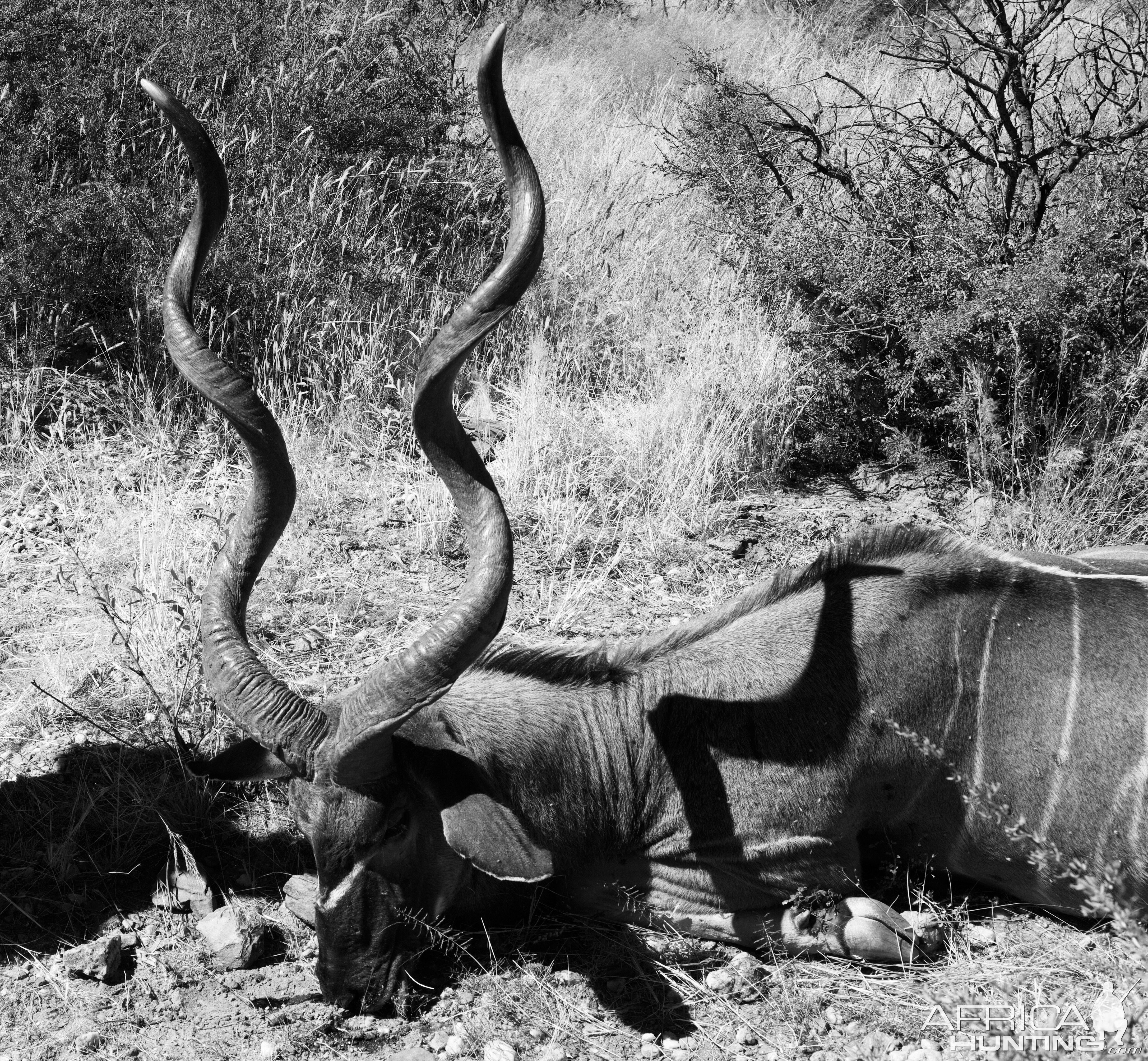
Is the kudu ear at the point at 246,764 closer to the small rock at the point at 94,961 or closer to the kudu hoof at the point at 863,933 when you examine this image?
the small rock at the point at 94,961

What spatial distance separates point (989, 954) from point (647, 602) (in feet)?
6.53

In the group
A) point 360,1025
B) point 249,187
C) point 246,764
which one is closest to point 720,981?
point 360,1025

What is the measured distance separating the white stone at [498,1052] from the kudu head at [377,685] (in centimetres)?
31

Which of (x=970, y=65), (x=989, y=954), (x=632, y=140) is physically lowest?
(x=989, y=954)

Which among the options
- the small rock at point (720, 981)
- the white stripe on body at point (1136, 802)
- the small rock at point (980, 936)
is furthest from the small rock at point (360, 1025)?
the white stripe on body at point (1136, 802)

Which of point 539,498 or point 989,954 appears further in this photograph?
point 539,498

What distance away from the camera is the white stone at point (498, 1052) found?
2990mm

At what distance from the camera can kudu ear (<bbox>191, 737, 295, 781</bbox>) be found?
10.2 feet

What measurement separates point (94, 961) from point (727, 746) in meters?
1.87

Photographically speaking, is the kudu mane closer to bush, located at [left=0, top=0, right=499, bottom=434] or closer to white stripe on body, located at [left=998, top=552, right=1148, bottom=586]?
white stripe on body, located at [left=998, top=552, right=1148, bottom=586]

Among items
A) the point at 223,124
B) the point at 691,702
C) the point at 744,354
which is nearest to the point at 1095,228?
the point at 744,354

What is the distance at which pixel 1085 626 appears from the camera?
3.36m

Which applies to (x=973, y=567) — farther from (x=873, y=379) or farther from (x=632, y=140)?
(x=632, y=140)
